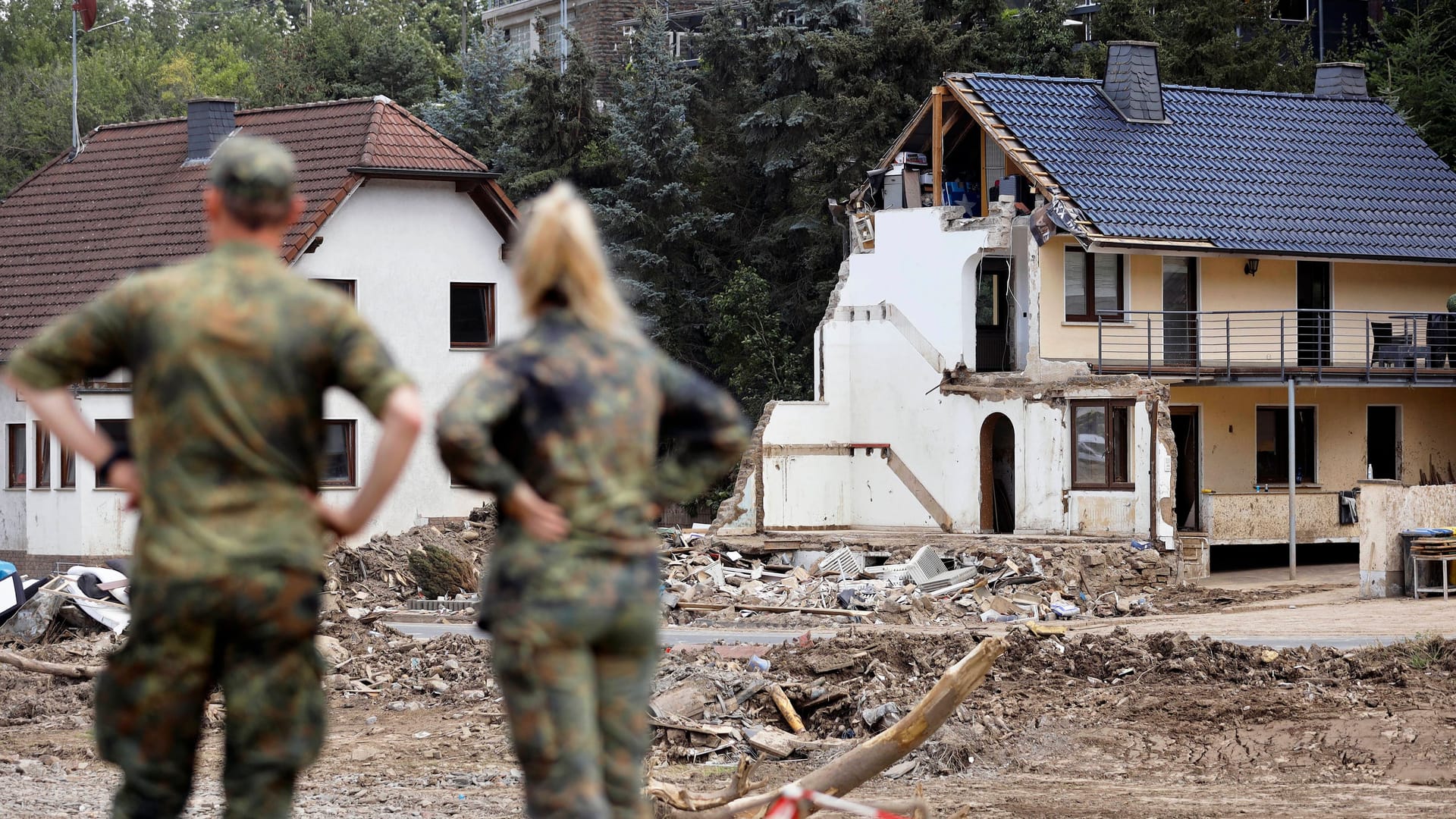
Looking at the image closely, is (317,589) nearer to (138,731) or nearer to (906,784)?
(138,731)

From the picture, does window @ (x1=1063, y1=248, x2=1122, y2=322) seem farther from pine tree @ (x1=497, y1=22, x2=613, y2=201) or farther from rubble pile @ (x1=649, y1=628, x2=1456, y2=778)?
pine tree @ (x1=497, y1=22, x2=613, y2=201)

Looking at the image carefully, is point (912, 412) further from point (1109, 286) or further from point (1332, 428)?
point (1332, 428)

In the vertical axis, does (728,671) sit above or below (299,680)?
below

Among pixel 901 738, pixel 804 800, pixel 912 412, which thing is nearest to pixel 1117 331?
pixel 912 412

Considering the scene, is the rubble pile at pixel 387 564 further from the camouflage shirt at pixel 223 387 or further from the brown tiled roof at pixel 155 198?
the camouflage shirt at pixel 223 387

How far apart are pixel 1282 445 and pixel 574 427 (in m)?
31.7

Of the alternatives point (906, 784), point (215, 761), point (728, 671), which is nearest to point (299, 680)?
point (906, 784)

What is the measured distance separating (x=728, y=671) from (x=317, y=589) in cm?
1172

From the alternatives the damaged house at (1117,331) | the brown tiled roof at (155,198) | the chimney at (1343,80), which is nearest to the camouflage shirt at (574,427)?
the damaged house at (1117,331)

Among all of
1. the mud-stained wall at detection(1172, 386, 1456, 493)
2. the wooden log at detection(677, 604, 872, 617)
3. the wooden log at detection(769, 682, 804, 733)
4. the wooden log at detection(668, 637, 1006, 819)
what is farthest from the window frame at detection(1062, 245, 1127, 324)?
the wooden log at detection(668, 637, 1006, 819)

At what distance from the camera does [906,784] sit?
13.0 metres

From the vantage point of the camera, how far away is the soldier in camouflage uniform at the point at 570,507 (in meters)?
4.63

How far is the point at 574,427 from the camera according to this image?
474 cm

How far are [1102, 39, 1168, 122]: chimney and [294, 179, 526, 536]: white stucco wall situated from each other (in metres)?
12.3
